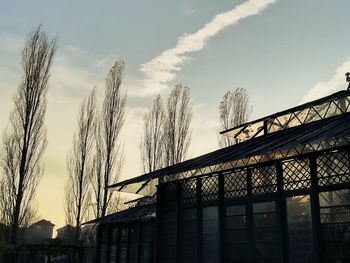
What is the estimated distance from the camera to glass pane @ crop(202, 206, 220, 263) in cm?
955

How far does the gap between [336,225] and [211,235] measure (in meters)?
3.31

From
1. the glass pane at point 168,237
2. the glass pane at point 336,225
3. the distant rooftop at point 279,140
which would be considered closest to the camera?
the glass pane at point 336,225

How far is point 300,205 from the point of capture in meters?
8.07

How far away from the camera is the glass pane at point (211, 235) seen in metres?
9.55

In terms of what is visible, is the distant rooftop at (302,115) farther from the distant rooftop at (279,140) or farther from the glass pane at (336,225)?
the glass pane at (336,225)

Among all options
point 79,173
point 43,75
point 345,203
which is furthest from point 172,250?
point 79,173

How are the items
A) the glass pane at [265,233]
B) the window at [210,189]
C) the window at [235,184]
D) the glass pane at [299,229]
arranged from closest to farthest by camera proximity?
the glass pane at [299,229] < the glass pane at [265,233] < the window at [235,184] < the window at [210,189]

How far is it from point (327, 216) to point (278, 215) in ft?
3.53

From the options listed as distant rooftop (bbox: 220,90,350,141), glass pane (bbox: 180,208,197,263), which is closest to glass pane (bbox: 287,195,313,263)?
glass pane (bbox: 180,208,197,263)

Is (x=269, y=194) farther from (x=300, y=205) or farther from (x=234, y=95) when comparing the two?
(x=234, y=95)

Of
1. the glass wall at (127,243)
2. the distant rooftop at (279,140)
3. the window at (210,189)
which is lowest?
the glass wall at (127,243)

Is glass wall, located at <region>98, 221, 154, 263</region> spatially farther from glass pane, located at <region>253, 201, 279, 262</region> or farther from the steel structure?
glass pane, located at <region>253, 201, 279, 262</region>

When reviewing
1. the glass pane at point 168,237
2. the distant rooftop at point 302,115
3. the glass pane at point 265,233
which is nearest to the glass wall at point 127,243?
the glass pane at point 168,237

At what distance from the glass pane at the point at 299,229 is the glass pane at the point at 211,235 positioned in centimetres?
206
